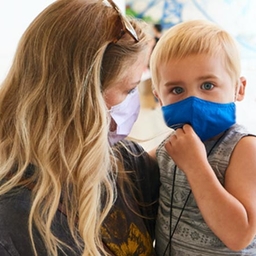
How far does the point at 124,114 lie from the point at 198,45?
255mm

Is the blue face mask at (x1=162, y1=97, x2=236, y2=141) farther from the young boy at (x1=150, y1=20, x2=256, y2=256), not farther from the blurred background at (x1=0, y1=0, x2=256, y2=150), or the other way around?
the blurred background at (x1=0, y1=0, x2=256, y2=150)

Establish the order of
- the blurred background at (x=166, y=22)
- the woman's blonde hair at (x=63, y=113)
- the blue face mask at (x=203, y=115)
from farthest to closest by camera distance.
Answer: the blurred background at (x=166, y=22)
the blue face mask at (x=203, y=115)
the woman's blonde hair at (x=63, y=113)

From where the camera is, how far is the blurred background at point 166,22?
180 cm

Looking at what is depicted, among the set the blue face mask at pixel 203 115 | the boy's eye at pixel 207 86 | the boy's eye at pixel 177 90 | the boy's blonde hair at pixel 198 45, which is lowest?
the blue face mask at pixel 203 115

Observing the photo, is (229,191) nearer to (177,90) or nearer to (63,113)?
(177,90)

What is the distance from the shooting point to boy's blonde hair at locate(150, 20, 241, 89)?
3.61 ft

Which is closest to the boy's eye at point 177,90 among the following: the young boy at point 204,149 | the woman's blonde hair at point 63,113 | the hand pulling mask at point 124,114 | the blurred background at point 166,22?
the young boy at point 204,149

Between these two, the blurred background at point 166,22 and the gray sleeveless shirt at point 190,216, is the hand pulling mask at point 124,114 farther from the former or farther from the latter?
the blurred background at point 166,22

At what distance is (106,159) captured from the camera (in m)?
1.00

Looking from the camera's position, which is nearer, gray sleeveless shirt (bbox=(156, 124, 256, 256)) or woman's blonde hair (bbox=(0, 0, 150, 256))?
woman's blonde hair (bbox=(0, 0, 150, 256))

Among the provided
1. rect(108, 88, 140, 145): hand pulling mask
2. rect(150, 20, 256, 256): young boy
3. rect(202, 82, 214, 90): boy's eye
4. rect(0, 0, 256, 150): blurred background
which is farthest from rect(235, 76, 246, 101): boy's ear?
rect(0, 0, 256, 150): blurred background

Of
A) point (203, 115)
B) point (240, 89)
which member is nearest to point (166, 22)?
point (240, 89)

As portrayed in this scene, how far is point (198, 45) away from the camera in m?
1.10

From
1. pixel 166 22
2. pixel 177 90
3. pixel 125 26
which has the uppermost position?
pixel 125 26
